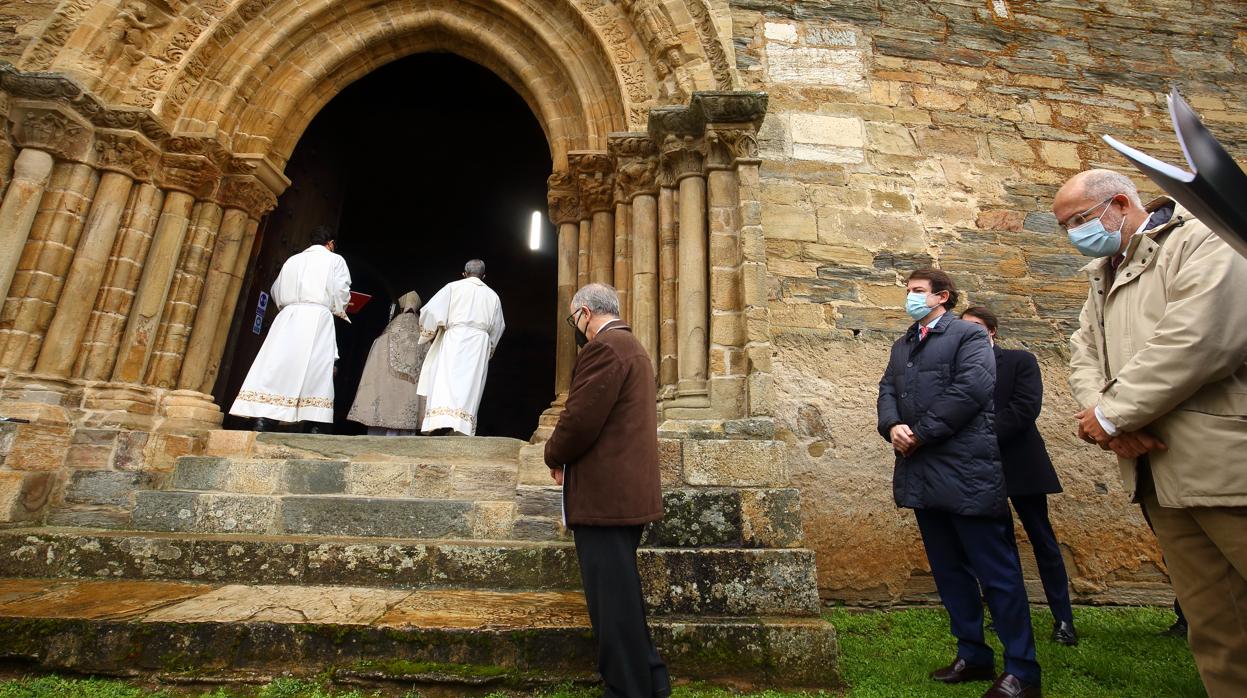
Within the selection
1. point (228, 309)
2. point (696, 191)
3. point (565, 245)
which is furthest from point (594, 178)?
point (228, 309)

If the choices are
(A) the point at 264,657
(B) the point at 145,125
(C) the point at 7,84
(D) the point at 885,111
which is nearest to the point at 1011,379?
(D) the point at 885,111

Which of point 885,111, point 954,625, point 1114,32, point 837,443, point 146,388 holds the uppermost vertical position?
point 1114,32

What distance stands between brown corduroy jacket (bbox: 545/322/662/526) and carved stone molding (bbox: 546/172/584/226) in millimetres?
3227

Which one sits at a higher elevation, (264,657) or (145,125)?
(145,125)

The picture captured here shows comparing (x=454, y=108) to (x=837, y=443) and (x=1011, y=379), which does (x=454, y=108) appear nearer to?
(x=837, y=443)

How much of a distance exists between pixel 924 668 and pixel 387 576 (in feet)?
8.68

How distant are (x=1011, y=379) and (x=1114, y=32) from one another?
4582 mm

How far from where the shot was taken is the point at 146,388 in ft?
15.1

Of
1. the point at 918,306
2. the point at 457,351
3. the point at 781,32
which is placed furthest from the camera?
the point at 781,32

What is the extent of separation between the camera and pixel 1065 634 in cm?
332

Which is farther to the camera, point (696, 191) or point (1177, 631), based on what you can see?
point (696, 191)

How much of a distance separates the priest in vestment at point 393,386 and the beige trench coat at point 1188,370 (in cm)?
530

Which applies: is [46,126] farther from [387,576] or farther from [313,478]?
[387,576]

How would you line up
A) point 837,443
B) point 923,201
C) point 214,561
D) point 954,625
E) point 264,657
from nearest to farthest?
point 264,657
point 954,625
point 214,561
point 837,443
point 923,201
